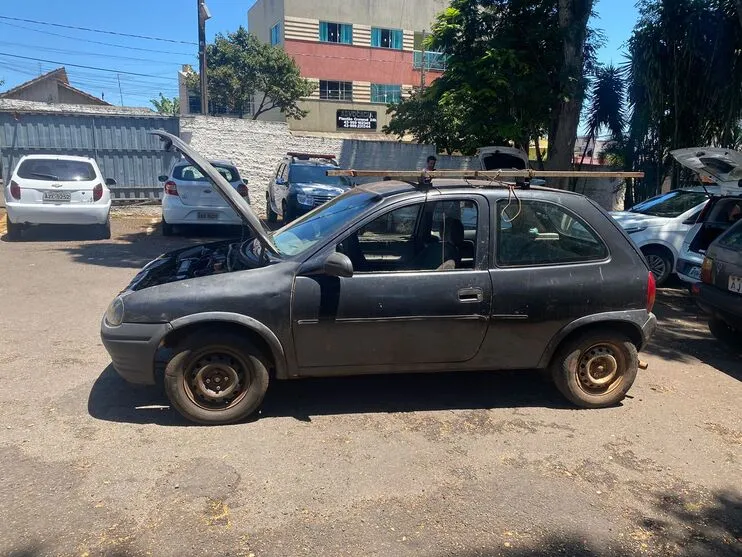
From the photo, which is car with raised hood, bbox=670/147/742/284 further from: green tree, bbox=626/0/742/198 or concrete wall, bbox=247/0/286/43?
concrete wall, bbox=247/0/286/43

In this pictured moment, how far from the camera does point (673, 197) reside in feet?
33.1

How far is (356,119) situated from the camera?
42.1 meters

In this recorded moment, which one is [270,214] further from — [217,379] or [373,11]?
[373,11]

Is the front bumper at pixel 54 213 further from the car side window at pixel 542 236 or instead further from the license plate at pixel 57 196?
the car side window at pixel 542 236

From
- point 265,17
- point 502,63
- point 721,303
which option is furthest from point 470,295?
point 265,17

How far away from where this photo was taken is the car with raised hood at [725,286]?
5.89 metres

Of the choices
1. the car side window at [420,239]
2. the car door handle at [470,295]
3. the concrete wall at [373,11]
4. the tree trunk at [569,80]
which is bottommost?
the car door handle at [470,295]

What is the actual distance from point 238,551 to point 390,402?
2002mm

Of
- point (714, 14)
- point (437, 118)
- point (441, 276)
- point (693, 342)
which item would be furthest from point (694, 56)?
point (441, 276)

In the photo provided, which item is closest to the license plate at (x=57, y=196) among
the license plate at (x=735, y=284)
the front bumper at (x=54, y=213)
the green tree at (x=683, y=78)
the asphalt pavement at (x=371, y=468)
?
the front bumper at (x=54, y=213)

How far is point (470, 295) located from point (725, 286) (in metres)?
3.30

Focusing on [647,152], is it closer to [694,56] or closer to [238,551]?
[694,56]

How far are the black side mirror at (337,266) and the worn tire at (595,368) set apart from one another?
6.09 feet

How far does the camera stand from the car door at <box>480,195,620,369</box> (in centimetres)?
443
